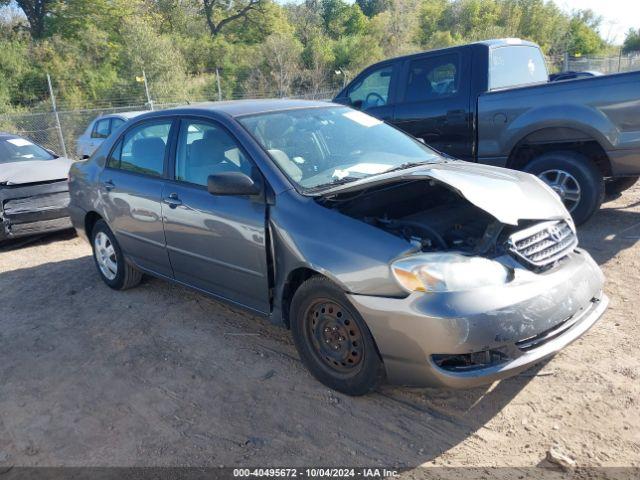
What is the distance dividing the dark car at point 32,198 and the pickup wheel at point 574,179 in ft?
19.5

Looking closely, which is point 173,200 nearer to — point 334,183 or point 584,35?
point 334,183

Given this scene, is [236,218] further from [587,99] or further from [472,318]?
[587,99]

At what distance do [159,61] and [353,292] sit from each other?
28.5 meters

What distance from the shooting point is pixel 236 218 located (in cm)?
358

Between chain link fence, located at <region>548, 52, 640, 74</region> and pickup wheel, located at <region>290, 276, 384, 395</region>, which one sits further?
chain link fence, located at <region>548, 52, 640, 74</region>

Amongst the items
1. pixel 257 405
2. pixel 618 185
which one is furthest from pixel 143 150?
pixel 618 185

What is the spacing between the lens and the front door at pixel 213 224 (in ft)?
11.6

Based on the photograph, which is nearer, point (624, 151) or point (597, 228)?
point (624, 151)

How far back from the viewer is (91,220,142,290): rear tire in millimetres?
5070

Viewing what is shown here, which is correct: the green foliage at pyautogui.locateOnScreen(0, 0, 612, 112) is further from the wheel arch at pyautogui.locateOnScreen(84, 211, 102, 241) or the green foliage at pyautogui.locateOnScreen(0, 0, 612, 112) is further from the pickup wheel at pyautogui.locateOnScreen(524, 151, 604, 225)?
the pickup wheel at pyautogui.locateOnScreen(524, 151, 604, 225)

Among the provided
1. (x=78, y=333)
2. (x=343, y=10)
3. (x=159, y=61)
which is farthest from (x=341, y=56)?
(x=78, y=333)

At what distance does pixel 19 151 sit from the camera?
7945 mm

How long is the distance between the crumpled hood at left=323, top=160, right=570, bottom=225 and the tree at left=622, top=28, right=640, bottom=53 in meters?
47.5

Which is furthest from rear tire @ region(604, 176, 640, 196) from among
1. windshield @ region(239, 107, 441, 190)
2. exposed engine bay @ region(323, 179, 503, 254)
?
exposed engine bay @ region(323, 179, 503, 254)
